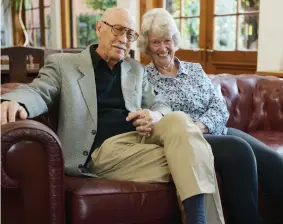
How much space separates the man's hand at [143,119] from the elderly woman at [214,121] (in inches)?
10.5

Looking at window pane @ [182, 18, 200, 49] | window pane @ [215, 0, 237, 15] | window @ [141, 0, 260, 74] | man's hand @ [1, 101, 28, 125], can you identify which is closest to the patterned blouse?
man's hand @ [1, 101, 28, 125]

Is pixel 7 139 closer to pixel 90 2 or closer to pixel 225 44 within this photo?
pixel 225 44

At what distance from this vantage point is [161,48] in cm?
217

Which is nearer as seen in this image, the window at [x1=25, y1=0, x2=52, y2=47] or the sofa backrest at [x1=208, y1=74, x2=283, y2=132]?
the sofa backrest at [x1=208, y1=74, x2=283, y2=132]

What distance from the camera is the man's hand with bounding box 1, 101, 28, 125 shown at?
146cm

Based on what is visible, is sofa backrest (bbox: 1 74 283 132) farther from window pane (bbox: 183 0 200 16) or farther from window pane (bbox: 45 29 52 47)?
window pane (bbox: 45 29 52 47)

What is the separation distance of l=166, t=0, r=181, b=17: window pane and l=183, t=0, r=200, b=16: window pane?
0.10 metres

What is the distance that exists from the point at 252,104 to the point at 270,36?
1.11 metres

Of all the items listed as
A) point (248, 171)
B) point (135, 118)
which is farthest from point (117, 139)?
point (248, 171)

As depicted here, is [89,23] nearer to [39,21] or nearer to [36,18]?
[39,21]

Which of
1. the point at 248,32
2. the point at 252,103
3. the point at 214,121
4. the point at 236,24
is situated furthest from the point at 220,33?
the point at 214,121

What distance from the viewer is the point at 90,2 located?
19.4ft

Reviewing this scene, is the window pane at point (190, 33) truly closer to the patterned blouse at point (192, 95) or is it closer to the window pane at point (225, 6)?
the window pane at point (225, 6)

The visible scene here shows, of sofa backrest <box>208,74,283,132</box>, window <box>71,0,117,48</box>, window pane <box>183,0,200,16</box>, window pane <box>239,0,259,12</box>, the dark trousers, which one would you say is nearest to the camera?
the dark trousers
